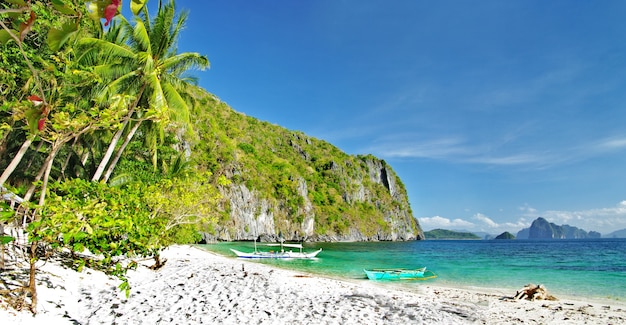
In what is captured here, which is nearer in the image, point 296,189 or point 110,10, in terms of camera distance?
point 110,10

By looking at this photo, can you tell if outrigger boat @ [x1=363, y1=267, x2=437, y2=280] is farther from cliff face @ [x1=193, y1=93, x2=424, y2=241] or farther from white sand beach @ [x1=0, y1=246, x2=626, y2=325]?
cliff face @ [x1=193, y1=93, x2=424, y2=241]

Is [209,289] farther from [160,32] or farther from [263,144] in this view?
[263,144]

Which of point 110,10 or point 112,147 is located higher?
point 112,147

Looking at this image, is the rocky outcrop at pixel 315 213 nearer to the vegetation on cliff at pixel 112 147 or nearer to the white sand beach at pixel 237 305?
the vegetation on cliff at pixel 112 147

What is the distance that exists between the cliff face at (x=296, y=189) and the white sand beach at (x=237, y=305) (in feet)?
92.1

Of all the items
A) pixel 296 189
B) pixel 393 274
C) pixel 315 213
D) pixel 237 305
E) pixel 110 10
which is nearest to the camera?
pixel 110 10

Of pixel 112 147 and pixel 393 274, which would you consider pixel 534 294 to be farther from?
pixel 112 147

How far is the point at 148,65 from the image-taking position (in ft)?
40.7

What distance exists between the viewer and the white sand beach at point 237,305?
747 centimetres

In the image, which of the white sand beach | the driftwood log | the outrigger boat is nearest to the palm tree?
the white sand beach

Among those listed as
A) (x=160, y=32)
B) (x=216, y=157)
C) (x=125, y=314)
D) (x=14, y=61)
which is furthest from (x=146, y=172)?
(x=216, y=157)

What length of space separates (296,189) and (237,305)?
62799 mm

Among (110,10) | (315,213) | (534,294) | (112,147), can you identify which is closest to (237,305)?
(112,147)

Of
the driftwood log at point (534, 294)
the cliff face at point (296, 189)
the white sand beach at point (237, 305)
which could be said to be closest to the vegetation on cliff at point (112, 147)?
the cliff face at point (296, 189)
